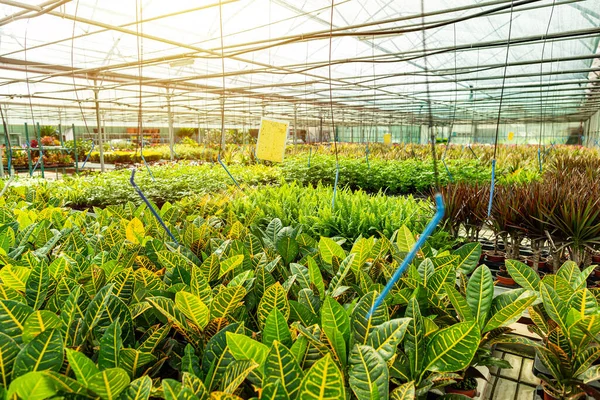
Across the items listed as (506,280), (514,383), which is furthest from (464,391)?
(506,280)

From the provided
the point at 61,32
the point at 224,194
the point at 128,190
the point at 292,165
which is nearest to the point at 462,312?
the point at 224,194

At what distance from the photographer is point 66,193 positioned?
4.20 meters

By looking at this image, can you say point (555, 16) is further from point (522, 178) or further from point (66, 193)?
point (66, 193)

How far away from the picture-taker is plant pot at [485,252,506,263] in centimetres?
283

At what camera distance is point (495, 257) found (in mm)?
2832

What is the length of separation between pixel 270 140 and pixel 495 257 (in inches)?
80.0

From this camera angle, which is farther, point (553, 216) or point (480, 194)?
point (480, 194)

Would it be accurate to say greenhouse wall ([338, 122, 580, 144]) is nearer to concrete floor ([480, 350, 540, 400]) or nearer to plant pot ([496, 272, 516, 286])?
plant pot ([496, 272, 516, 286])

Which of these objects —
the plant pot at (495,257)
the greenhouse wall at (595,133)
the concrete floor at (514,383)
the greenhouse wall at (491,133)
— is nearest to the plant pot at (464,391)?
the concrete floor at (514,383)

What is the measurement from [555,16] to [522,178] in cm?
387

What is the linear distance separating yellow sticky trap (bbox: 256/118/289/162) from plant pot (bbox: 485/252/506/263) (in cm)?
183

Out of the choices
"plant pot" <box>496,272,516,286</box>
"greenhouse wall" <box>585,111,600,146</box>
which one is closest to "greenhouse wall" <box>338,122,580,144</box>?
"greenhouse wall" <box>585,111,600,146</box>

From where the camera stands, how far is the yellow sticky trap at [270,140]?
3385 mm

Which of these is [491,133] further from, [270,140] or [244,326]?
[244,326]
